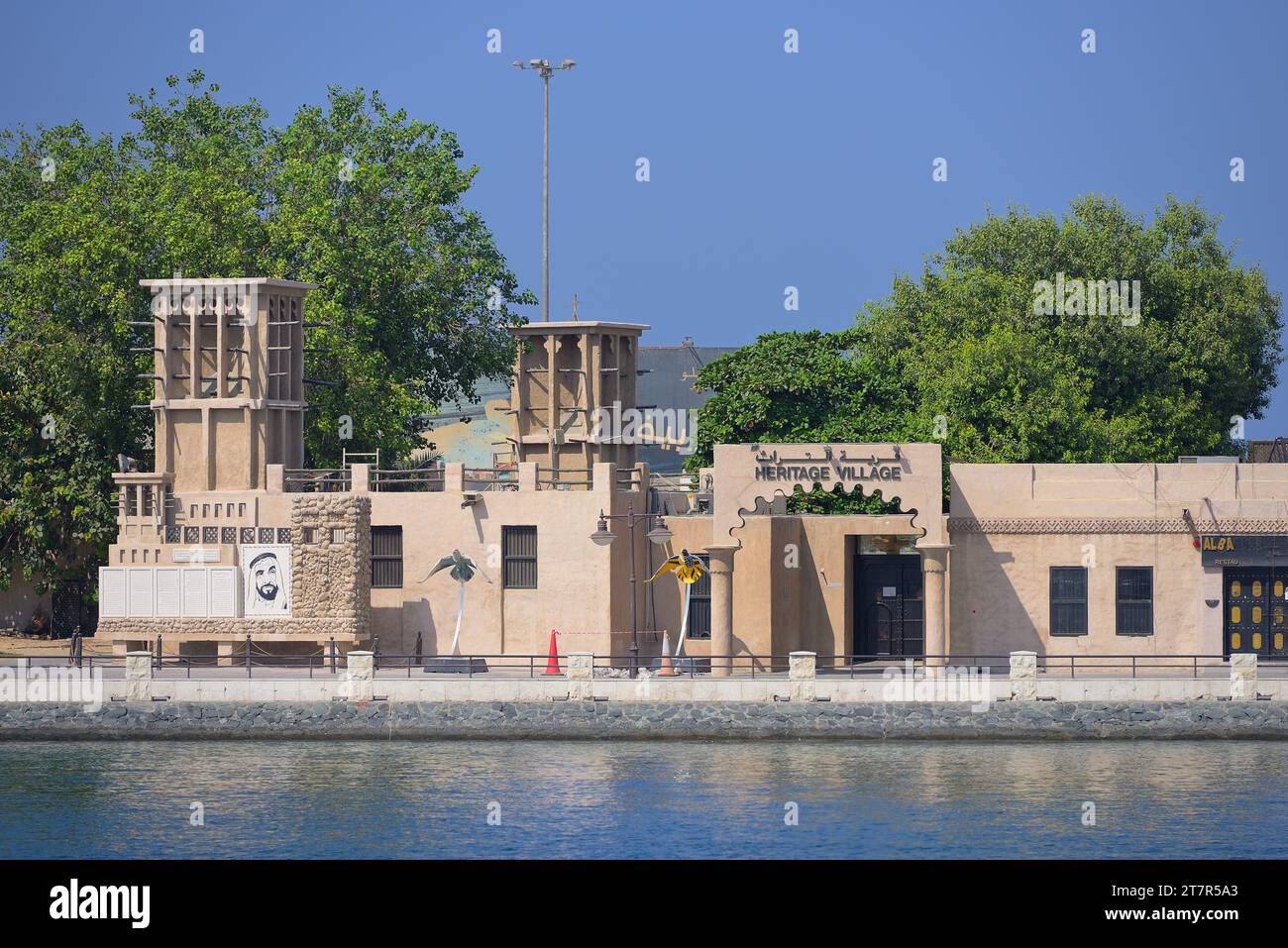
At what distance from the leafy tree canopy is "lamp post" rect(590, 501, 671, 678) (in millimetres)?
11461

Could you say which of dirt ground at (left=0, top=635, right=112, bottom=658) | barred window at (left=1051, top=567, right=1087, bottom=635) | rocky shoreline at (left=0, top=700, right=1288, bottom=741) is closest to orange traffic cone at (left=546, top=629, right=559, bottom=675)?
rocky shoreline at (left=0, top=700, right=1288, bottom=741)

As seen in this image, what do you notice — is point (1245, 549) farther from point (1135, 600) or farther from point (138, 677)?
point (138, 677)

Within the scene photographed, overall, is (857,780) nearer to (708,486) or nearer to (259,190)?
(708,486)

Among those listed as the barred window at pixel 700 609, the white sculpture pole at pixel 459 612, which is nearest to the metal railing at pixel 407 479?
the white sculpture pole at pixel 459 612

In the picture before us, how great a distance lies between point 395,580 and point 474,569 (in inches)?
82.8

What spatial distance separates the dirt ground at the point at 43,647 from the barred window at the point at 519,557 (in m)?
11.0

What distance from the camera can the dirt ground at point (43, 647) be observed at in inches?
2208

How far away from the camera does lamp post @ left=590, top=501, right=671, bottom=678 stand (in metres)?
47.5

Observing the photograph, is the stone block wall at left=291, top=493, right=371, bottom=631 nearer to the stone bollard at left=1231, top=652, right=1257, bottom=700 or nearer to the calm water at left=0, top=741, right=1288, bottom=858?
the calm water at left=0, top=741, right=1288, bottom=858

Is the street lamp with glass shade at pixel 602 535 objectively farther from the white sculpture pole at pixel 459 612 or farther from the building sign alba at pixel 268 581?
the building sign alba at pixel 268 581

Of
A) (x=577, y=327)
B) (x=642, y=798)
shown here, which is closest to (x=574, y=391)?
(x=577, y=327)

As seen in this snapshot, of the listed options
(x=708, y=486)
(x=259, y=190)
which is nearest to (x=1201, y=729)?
(x=708, y=486)

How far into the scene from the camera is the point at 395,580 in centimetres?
5200
